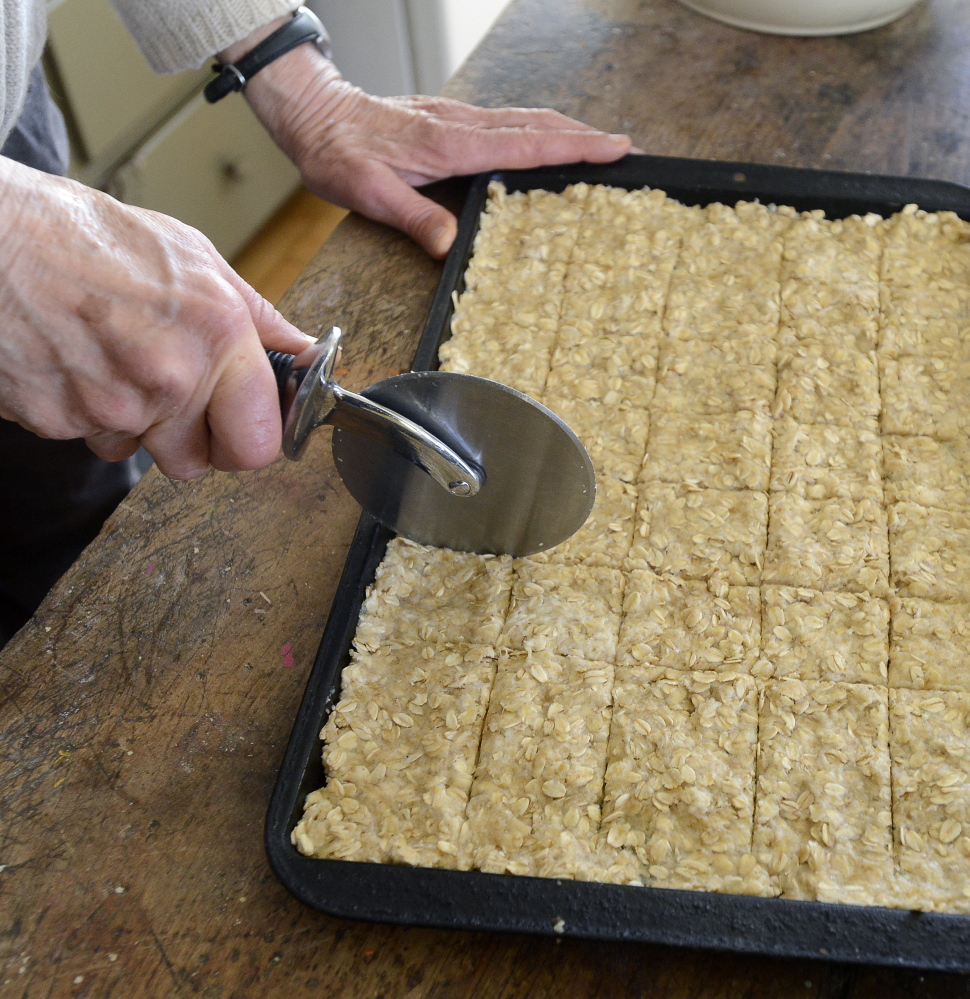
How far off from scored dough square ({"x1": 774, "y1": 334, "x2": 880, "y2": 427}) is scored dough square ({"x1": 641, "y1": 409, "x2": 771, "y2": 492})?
0.17ft

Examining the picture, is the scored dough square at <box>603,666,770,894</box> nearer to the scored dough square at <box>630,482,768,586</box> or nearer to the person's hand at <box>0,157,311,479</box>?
the scored dough square at <box>630,482,768,586</box>

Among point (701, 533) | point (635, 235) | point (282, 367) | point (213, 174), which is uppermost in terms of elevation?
point (282, 367)

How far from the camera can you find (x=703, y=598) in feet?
3.50

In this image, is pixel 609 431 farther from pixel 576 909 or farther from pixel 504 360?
pixel 576 909

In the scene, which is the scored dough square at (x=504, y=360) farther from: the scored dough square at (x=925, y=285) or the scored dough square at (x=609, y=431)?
the scored dough square at (x=925, y=285)

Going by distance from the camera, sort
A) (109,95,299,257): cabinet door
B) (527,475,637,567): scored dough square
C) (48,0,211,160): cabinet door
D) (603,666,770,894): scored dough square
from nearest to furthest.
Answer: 1. (603,666,770,894): scored dough square
2. (527,475,637,567): scored dough square
3. (48,0,211,160): cabinet door
4. (109,95,299,257): cabinet door

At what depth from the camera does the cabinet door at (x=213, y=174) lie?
103 inches

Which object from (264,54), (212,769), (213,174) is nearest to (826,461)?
(212,769)

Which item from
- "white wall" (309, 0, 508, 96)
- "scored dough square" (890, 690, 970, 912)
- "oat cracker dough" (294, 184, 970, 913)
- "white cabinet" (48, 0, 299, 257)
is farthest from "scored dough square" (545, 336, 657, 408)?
"white wall" (309, 0, 508, 96)

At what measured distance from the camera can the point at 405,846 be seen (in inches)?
34.6

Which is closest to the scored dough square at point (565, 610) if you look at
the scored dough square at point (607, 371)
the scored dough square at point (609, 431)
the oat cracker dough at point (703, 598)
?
the oat cracker dough at point (703, 598)

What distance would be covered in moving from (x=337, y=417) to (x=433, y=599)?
25cm

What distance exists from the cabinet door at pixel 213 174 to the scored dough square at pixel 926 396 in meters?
2.11

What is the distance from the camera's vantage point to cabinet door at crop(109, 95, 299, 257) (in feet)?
8.59
